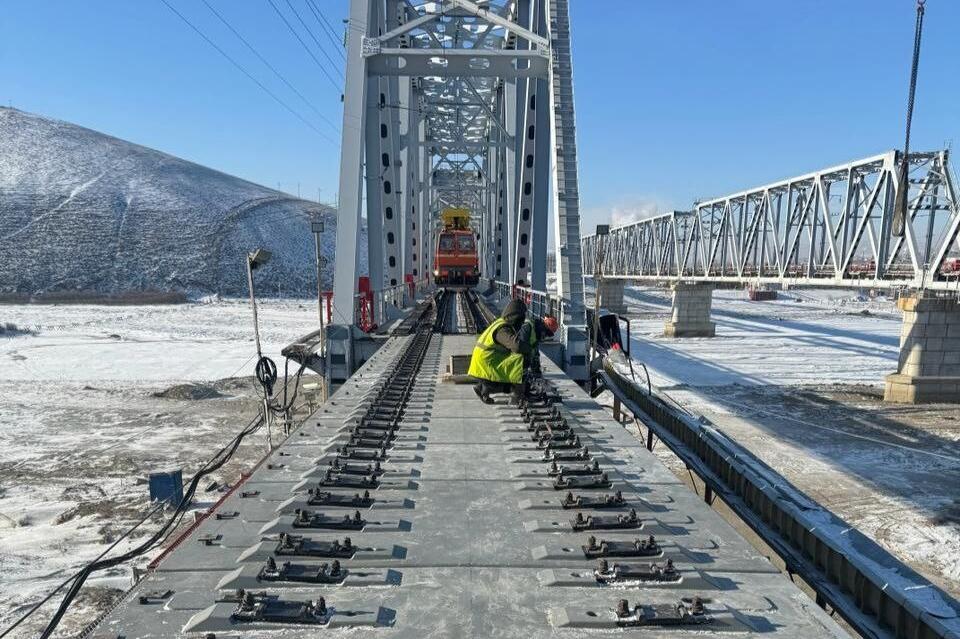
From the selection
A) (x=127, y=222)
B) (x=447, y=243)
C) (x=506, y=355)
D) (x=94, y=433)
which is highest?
(x=127, y=222)

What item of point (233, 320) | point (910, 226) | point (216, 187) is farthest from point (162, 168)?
point (910, 226)

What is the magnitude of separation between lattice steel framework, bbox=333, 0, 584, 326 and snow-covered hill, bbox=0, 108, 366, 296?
125 feet

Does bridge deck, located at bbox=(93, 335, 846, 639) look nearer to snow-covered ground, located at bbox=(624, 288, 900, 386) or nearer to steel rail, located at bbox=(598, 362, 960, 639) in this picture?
steel rail, located at bbox=(598, 362, 960, 639)

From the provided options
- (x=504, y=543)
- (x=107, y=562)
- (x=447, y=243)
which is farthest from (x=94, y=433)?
(x=447, y=243)

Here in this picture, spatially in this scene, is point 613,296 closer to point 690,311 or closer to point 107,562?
point 690,311

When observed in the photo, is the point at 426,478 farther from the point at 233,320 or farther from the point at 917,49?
the point at 233,320

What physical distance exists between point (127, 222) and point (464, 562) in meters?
98.4

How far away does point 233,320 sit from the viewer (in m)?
46.5

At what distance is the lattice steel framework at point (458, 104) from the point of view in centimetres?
1152

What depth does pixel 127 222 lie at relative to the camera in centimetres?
8494

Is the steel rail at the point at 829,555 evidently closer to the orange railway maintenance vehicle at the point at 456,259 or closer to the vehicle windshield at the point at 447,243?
the orange railway maintenance vehicle at the point at 456,259

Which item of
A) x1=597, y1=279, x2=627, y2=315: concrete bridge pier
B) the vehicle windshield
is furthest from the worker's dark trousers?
x1=597, y1=279, x2=627, y2=315: concrete bridge pier

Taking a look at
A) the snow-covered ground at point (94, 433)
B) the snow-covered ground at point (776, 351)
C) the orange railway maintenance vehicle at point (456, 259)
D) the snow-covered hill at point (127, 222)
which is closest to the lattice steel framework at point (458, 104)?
the orange railway maintenance vehicle at point (456, 259)

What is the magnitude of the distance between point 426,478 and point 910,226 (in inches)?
1064
